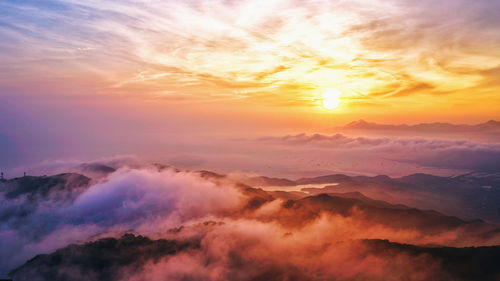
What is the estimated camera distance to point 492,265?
638 feet

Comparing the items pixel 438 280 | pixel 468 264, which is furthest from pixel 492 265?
pixel 438 280

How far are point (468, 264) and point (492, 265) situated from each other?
37.1ft

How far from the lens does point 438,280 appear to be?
19838cm

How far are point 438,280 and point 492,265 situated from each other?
29496 millimetres

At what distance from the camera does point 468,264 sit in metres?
200

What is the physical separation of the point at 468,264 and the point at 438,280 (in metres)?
19.7

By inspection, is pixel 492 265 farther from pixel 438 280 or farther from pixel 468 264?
pixel 438 280
